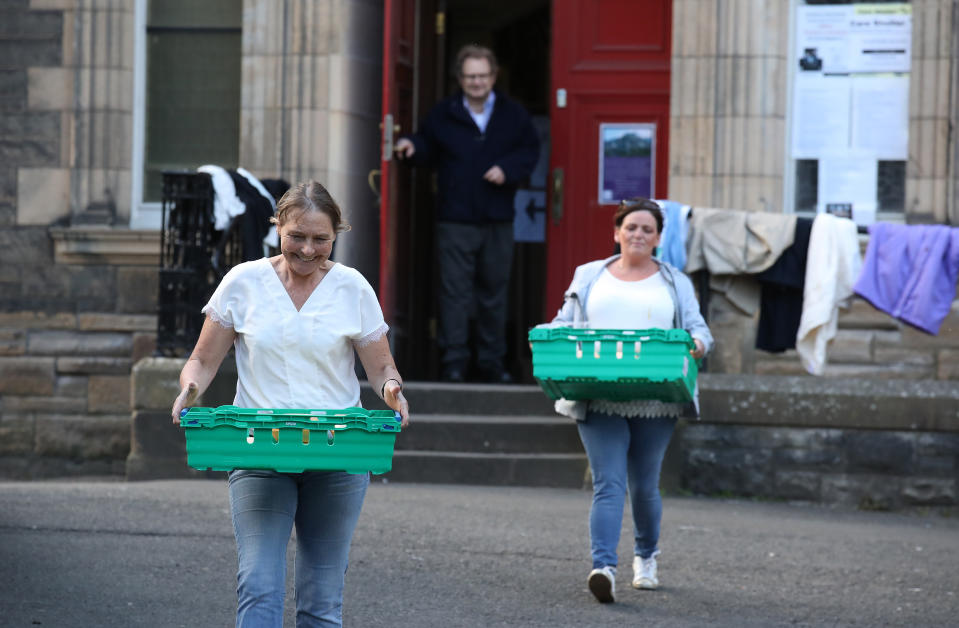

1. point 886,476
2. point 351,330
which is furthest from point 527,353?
point 351,330

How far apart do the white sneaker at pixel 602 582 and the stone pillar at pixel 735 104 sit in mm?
4557

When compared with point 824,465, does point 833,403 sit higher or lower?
higher

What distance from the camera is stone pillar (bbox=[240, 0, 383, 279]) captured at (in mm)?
10992

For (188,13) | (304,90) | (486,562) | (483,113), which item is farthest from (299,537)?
(188,13)

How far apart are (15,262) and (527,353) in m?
4.13

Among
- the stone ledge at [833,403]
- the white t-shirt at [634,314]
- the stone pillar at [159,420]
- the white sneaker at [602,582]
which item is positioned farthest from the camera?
the stone pillar at [159,420]

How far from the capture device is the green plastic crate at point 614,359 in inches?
241

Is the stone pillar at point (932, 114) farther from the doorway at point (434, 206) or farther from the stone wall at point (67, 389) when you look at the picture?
the stone wall at point (67, 389)

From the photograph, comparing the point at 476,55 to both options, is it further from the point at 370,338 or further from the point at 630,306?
the point at 370,338

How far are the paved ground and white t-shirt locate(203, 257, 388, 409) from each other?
185cm

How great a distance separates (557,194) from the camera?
1126 cm

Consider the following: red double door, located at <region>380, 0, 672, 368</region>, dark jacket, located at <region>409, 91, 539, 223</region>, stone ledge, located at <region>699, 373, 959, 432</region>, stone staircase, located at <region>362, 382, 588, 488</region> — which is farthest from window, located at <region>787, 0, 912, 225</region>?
stone staircase, located at <region>362, 382, 588, 488</region>

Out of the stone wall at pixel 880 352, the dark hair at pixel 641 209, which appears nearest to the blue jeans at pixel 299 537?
the dark hair at pixel 641 209

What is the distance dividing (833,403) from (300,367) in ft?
18.8
